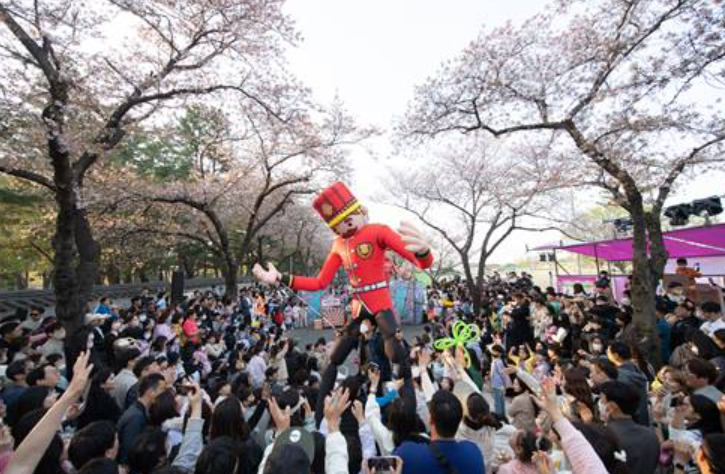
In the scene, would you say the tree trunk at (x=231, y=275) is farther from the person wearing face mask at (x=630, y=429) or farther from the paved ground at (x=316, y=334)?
the person wearing face mask at (x=630, y=429)

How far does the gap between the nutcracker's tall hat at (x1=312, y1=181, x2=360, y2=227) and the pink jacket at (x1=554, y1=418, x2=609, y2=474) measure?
2642 millimetres

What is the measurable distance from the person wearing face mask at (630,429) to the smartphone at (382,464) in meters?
1.67

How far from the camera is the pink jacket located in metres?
2.02

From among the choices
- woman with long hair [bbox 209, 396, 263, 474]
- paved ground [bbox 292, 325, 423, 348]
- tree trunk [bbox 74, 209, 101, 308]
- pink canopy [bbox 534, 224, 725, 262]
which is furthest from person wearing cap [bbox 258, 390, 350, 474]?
paved ground [bbox 292, 325, 423, 348]

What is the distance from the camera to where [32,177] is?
8.19 metres

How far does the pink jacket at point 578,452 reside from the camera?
2015 millimetres

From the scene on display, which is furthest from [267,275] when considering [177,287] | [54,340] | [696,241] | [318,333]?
[318,333]

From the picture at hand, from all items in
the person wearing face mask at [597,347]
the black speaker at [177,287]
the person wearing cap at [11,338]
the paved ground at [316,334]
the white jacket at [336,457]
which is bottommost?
the paved ground at [316,334]

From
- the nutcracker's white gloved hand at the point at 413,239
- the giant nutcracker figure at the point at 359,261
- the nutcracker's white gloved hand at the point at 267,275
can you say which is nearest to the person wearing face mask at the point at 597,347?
the giant nutcracker figure at the point at 359,261

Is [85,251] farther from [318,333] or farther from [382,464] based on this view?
[318,333]

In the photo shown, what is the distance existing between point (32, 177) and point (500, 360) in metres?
9.84

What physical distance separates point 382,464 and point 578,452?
1.03 metres

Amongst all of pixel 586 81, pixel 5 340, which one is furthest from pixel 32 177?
pixel 586 81

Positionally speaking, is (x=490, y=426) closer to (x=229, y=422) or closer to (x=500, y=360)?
(x=229, y=422)
